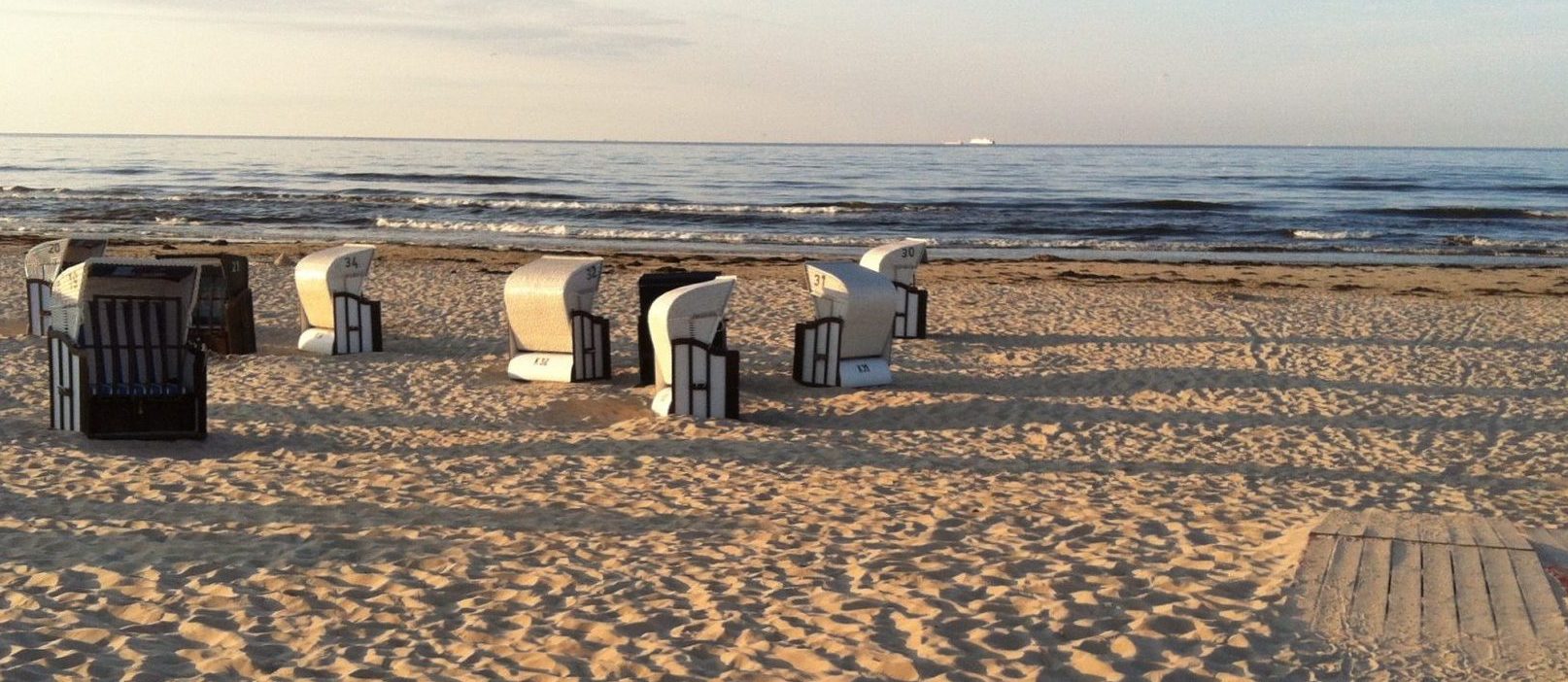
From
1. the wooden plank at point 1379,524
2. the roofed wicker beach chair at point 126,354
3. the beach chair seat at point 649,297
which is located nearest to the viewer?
the wooden plank at point 1379,524

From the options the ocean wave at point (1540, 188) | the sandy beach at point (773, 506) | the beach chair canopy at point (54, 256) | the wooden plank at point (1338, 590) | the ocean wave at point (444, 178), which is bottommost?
the sandy beach at point (773, 506)

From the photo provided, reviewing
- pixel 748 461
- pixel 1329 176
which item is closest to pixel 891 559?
pixel 748 461

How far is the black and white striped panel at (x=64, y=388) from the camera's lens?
786 cm

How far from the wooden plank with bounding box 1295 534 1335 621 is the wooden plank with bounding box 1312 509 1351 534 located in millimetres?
101

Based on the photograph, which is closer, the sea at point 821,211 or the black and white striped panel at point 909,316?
the black and white striped panel at point 909,316

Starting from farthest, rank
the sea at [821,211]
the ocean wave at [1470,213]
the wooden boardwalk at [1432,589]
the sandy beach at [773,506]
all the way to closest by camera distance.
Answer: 1. the ocean wave at [1470,213]
2. the sea at [821,211]
3. the wooden boardwalk at [1432,589]
4. the sandy beach at [773,506]

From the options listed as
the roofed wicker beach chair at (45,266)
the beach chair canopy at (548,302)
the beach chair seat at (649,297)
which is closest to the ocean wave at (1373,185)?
the beach chair seat at (649,297)

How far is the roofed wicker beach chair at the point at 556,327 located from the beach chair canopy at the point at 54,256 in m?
4.79

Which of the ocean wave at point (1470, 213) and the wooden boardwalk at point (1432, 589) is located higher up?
the ocean wave at point (1470, 213)

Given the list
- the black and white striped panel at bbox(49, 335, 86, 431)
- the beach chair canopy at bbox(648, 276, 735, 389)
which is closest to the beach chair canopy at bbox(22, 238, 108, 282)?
the black and white striped panel at bbox(49, 335, 86, 431)

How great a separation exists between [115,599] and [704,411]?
4455 millimetres

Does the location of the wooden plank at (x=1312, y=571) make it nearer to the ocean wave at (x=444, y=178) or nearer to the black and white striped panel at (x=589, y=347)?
the black and white striped panel at (x=589, y=347)

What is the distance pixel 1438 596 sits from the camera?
5000 millimetres

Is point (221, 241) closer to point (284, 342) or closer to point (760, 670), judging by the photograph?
point (284, 342)
